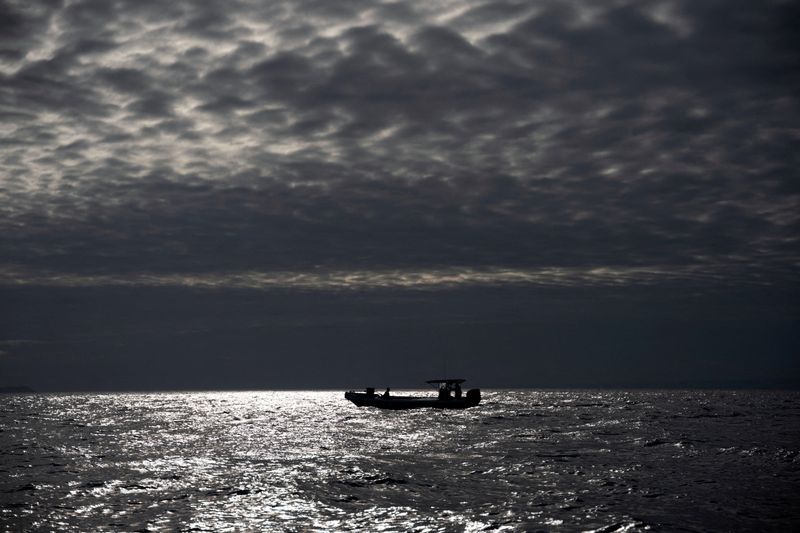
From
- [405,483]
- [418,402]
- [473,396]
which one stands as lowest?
[418,402]

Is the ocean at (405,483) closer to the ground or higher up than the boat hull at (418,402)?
higher up

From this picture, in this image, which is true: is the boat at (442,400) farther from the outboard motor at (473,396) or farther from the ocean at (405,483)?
the ocean at (405,483)

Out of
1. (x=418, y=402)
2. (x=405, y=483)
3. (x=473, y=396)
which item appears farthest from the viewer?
(x=418, y=402)

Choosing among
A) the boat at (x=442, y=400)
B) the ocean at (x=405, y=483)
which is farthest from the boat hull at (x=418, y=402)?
the ocean at (x=405, y=483)

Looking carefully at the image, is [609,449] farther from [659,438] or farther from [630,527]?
[630,527]

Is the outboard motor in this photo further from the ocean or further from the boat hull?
the ocean

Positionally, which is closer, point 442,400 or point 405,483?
point 405,483

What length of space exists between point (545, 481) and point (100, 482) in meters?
23.4

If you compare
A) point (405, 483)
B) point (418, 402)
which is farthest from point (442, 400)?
point (405, 483)

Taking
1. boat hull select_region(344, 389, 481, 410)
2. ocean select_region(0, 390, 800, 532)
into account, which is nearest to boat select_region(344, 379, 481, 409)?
boat hull select_region(344, 389, 481, 410)

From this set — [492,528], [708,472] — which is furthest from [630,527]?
[708,472]

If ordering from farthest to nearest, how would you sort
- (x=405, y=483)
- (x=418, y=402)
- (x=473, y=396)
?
(x=418, y=402), (x=473, y=396), (x=405, y=483)

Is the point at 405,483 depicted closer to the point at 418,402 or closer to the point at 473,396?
the point at 473,396

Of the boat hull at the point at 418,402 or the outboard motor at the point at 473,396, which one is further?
the boat hull at the point at 418,402
